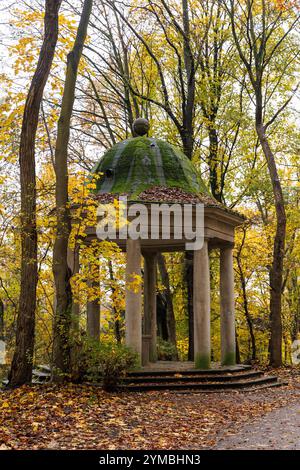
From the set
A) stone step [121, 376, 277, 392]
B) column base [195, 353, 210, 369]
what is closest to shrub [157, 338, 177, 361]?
column base [195, 353, 210, 369]

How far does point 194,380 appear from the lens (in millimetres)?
12148

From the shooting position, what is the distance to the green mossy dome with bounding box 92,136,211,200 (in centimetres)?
1352

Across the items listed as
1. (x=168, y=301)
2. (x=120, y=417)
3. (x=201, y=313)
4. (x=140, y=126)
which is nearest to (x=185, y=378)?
(x=201, y=313)

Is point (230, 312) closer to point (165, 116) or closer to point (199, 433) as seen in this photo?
point (199, 433)

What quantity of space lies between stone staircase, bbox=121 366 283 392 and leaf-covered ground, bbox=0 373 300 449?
452 millimetres

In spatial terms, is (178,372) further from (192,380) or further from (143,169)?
(143,169)

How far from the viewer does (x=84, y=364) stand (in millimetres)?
10297

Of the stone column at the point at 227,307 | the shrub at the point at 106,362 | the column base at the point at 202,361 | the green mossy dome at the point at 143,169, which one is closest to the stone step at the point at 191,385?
the shrub at the point at 106,362

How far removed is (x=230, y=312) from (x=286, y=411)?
5.57m

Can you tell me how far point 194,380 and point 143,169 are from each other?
563 cm

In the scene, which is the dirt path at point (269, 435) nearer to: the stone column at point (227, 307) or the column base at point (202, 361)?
the column base at point (202, 361)

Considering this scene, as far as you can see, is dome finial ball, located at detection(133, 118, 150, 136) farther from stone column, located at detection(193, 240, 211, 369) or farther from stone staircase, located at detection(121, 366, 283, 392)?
stone staircase, located at detection(121, 366, 283, 392)

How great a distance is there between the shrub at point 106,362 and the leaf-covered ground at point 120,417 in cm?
31
